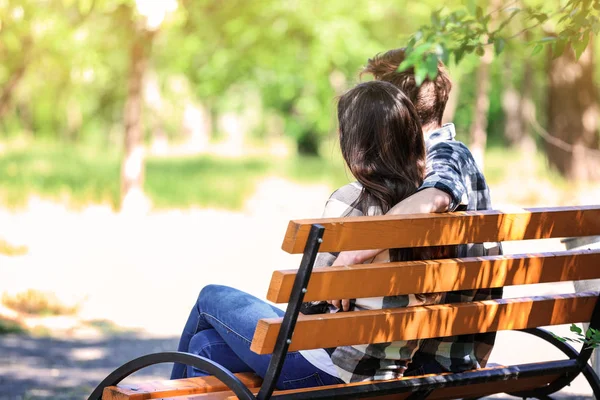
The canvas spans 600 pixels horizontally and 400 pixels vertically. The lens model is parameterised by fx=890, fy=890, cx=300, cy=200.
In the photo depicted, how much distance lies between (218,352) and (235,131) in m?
46.9

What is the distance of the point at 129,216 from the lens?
1124 centimetres

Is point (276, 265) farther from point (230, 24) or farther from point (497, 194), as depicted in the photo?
point (230, 24)

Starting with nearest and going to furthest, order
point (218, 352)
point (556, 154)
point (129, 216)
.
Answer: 1. point (218, 352)
2. point (129, 216)
3. point (556, 154)

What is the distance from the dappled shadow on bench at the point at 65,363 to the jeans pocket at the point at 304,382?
7.24ft

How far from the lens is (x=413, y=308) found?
8.65 ft

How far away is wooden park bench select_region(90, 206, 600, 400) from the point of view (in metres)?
2.39

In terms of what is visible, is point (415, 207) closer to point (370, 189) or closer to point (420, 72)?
point (370, 189)

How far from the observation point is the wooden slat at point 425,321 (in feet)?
7.97

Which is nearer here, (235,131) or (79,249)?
(79,249)

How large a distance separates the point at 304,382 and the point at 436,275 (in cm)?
58

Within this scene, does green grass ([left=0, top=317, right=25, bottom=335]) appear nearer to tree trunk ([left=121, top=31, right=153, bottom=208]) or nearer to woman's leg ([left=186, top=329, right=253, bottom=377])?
woman's leg ([left=186, top=329, right=253, bottom=377])

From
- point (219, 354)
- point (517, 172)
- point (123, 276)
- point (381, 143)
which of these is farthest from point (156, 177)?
point (381, 143)

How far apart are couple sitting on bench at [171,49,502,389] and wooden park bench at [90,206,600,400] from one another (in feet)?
0.32

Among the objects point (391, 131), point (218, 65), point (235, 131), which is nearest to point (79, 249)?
point (391, 131)
